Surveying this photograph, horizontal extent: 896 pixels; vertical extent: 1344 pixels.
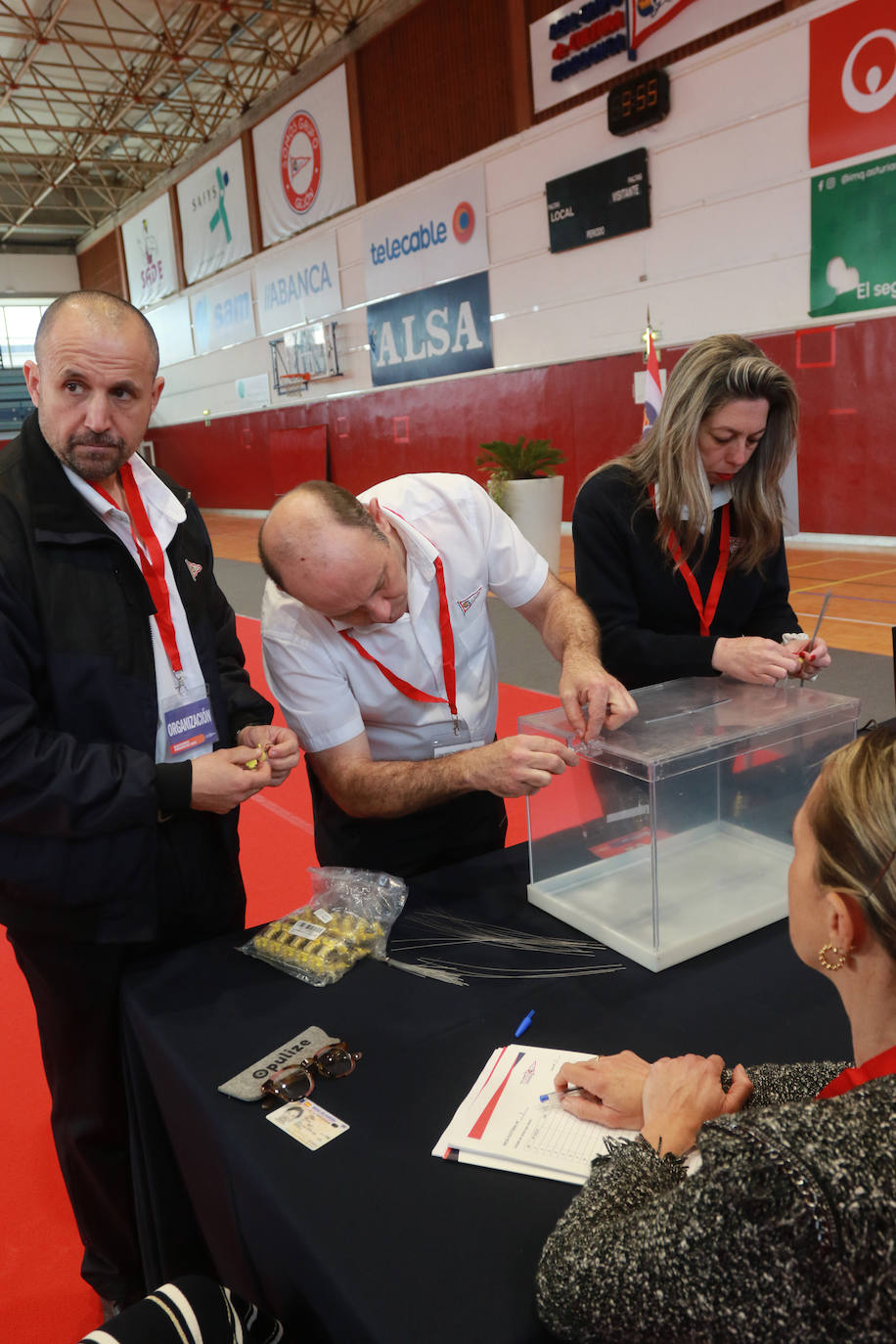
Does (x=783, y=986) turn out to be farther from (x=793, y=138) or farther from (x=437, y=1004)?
(x=793, y=138)

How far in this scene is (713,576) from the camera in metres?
2.36

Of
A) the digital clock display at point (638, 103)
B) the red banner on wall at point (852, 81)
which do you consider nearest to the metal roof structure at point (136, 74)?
the digital clock display at point (638, 103)

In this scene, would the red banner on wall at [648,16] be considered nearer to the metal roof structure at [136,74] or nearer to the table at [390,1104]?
the metal roof structure at [136,74]

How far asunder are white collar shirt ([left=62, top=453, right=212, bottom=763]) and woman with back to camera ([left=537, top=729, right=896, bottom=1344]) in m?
0.99

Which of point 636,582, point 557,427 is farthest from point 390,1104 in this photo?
point 557,427

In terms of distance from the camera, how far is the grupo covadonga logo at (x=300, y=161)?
1284 centimetres

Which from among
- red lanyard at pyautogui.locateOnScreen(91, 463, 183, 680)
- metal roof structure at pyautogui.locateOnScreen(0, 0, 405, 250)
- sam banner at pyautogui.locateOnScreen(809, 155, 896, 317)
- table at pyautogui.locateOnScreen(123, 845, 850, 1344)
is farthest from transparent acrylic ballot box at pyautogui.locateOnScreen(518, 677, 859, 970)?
metal roof structure at pyautogui.locateOnScreen(0, 0, 405, 250)

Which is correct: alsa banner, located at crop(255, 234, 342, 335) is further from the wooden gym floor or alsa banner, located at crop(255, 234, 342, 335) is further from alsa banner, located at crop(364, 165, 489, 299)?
the wooden gym floor

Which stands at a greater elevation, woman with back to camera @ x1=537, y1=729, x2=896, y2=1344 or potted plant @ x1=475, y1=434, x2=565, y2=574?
potted plant @ x1=475, y1=434, x2=565, y2=574

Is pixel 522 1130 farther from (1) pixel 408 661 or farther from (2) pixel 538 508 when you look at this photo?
(2) pixel 538 508

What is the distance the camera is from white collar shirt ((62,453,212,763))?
1596mm

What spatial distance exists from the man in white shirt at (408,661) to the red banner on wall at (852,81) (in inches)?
256

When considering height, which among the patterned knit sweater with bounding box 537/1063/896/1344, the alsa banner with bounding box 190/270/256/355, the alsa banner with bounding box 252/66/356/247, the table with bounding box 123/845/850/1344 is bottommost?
the table with bounding box 123/845/850/1344

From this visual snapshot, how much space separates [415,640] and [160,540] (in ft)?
1.77
